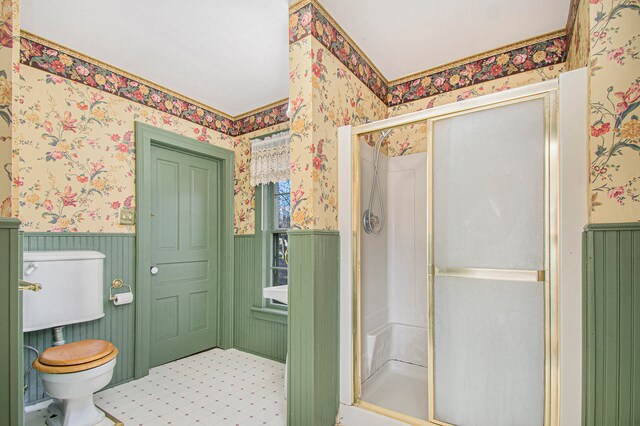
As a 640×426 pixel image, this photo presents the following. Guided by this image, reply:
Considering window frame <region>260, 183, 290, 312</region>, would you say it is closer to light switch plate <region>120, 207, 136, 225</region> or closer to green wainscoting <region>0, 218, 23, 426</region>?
light switch plate <region>120, 207, 136, 225</region>

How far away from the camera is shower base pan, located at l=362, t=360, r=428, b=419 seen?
1919mm

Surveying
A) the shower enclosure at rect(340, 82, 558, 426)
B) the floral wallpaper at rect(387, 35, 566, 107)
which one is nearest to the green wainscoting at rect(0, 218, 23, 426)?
the shower enclosure at rect(340, 82, 558, 426)

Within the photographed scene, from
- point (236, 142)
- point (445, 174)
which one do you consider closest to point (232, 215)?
point (236, 142)

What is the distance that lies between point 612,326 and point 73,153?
3.09m

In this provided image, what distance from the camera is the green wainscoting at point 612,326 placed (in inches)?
44.9

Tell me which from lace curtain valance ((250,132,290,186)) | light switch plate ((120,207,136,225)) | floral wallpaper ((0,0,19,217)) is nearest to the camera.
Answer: floral wallpaper ((0,0,19,217))

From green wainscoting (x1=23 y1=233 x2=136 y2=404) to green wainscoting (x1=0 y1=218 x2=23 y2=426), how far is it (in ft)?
4.89

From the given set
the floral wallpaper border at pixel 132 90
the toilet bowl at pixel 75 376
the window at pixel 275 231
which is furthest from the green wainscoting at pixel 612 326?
the floral wallpaper border at pixel 132 90

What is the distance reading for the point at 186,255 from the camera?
298 cm

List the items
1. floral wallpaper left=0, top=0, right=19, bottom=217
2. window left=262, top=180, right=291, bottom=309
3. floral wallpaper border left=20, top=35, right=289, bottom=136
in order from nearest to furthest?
floral wallpaper left=0, top=0, right=19, bottom=217 < floral wallpaper border left=20, top=35, right=289, bottom=136 < window left=262, top=180, right=291, bottom=309

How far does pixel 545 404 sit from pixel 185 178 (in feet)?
9.81

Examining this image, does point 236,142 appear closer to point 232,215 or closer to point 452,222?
point 232,215

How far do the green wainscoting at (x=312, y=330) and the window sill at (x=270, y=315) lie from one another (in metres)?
1.00

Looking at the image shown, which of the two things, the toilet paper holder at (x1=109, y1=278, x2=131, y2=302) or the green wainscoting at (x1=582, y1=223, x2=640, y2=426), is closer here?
the green wainscoting at (x1=582, y1=223, x2=640, y2=426)
